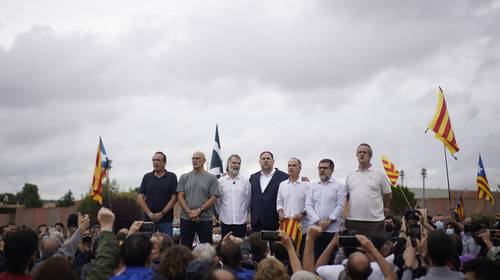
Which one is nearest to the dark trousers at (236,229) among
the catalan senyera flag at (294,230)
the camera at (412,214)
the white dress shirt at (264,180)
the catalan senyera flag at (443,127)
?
the white dress shirt at (264,180)

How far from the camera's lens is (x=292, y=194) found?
A: 33.3ft

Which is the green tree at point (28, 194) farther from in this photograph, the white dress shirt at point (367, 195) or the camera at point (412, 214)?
the camera at point (412, 214)

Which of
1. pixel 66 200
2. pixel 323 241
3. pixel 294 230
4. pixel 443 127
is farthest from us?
pixel 66 200

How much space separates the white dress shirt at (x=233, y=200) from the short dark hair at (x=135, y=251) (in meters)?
5.15

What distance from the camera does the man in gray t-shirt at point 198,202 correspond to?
10492 mm

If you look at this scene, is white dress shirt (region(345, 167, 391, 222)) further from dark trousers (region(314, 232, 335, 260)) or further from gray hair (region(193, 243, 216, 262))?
gray hair (region(193, 243, 216, 262))

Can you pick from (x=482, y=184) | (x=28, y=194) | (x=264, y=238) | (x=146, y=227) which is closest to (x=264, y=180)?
(x=146, y=227)

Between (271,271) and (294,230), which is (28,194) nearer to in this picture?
(294,230)

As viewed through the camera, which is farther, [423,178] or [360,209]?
[423,178]

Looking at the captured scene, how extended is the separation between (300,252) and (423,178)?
69.8 meters

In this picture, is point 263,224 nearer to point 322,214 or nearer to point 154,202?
point 322,214

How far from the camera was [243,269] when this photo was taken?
6113 mm

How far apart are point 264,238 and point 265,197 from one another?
152 inches

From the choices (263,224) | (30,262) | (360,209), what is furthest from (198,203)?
(30,262)
